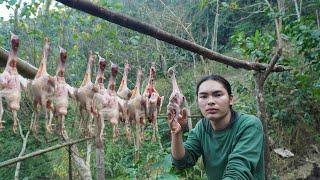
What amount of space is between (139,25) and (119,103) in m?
0.36

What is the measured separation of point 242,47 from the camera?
4961 millimetres

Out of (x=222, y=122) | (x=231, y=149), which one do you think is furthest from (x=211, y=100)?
(x=231, y=149)

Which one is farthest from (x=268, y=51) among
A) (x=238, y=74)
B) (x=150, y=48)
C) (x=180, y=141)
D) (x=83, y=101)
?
(x=238, y=74)

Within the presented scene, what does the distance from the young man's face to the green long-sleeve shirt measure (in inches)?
5.8

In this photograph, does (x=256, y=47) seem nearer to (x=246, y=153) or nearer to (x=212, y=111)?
(x=212, y=111)

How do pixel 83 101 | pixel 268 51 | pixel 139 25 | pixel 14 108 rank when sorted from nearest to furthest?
1. pixel 14 108
2. pixel 83 101
3. pixel 139 25
4. pixel 268 51

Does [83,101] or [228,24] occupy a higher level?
[228,24]

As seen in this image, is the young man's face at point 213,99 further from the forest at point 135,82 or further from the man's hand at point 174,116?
the man's hand at point 174,116

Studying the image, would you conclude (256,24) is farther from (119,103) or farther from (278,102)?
(119,103)

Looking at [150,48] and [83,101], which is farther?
[150,48]

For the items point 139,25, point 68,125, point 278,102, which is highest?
point 139,25

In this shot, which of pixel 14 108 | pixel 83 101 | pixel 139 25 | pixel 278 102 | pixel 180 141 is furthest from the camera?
pixel 278 102

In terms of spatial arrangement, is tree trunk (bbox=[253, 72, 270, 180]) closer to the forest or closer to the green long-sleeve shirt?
the forest

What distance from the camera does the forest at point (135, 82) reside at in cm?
164
